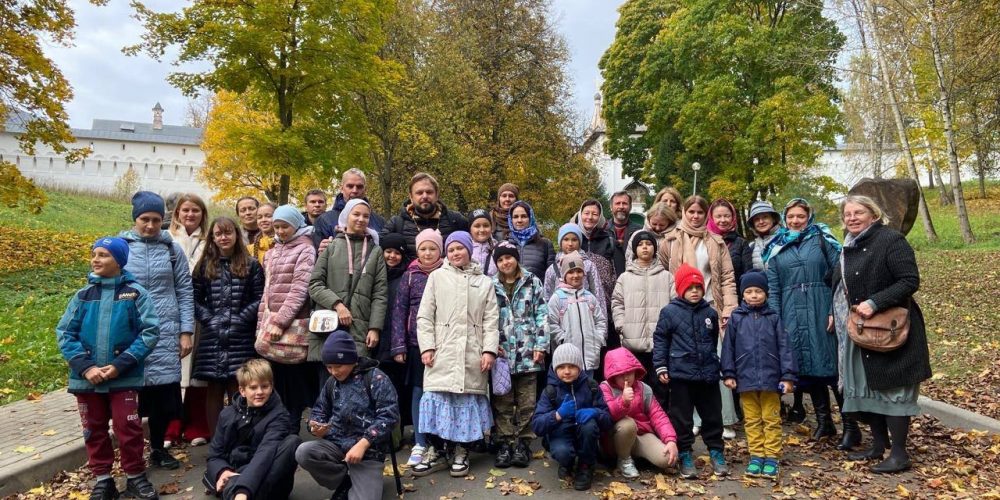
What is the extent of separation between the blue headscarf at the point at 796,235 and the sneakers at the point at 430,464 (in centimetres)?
357

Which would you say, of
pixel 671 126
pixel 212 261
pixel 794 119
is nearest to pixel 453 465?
pixel 212 261

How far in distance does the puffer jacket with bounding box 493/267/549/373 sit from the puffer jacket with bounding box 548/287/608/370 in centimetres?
16

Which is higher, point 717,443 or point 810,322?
point 810,322

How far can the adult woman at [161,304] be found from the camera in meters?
4.86

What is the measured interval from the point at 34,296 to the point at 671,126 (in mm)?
26227

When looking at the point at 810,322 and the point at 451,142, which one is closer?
the point at 810,322

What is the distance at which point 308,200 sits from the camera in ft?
24.6

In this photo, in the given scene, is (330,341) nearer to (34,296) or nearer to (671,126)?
(34,296)

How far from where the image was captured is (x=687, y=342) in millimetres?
4953

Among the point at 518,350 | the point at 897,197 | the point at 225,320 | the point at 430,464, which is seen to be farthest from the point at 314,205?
the point at 897,197

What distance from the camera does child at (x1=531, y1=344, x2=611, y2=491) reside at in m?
4.58

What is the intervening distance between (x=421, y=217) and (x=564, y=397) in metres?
2.26

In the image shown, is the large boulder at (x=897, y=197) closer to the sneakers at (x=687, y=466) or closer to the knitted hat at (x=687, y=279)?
the knitted hat at (x=687, y=279)

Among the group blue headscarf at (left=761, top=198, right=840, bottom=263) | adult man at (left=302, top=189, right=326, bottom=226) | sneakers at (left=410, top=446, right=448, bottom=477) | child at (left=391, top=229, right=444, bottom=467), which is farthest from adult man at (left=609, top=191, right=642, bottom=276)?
adult man at (left=302, top=189, right=326, bottom=226)
